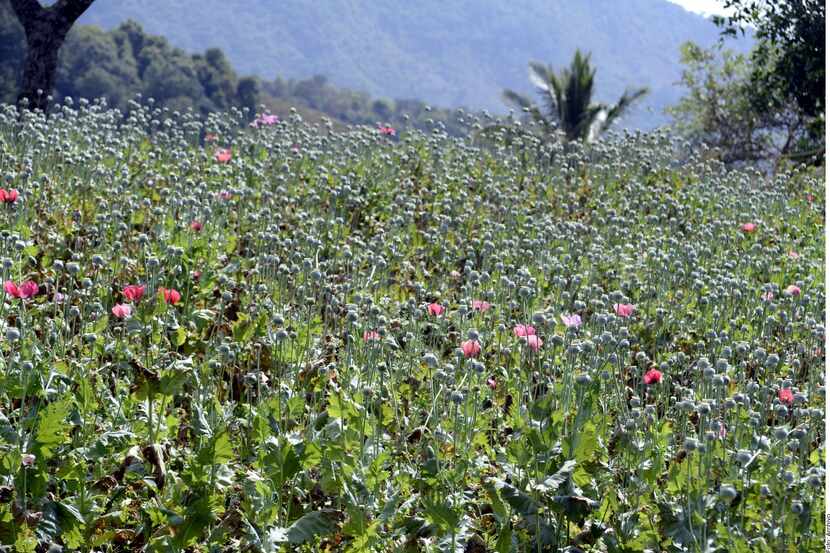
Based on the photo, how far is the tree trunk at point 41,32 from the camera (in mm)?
10258

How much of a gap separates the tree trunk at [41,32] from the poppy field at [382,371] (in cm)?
Result: 239

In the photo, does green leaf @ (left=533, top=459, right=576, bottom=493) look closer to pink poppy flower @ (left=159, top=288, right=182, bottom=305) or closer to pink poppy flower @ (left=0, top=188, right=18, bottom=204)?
pink poppy flower @ (left=159, top=288, right=182, bottom=305)

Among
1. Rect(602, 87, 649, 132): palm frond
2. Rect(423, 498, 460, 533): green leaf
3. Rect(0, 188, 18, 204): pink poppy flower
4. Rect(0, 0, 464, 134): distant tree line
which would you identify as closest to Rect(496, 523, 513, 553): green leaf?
Rect(423, 498, 460, 533): green leaf

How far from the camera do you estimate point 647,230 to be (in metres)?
7.55

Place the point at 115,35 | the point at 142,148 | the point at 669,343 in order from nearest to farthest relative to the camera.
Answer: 1. the point at 669,343
2. the point at 142,148
3. the point at 115,35

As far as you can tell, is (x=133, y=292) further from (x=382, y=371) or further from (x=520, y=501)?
(x=520, y=501)

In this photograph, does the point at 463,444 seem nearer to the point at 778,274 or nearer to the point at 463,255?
the point at 463,255

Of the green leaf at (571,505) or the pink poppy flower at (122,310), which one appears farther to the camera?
the pink poppy flower at (122,310)

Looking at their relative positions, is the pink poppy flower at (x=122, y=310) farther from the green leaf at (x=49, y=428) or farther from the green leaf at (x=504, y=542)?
the green leaf at (x=504, y=542)

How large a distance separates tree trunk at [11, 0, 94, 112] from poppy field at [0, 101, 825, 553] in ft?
7.86

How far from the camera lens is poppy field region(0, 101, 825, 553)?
3.06 m

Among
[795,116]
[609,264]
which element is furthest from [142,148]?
[795,116]

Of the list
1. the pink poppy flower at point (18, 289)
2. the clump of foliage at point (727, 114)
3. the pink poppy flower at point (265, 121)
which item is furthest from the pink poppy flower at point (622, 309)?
the clump of foliage at point (727, 114)

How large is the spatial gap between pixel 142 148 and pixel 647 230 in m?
4.11
